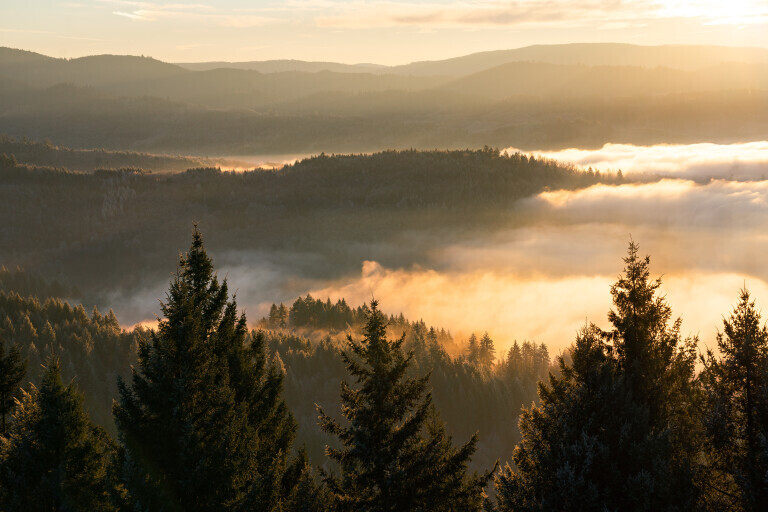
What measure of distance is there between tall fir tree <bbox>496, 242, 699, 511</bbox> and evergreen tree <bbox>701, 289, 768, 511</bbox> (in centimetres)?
89

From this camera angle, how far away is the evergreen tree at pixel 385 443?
77.4ft

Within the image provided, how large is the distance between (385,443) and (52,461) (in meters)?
12.9

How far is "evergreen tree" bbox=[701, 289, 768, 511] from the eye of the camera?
2138 cm

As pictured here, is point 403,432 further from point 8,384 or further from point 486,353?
point 486,353

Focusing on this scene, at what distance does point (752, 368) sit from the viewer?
2194 centimetres

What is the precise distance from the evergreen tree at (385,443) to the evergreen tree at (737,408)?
25.2 feet

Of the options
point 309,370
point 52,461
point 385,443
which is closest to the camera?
point 385,443

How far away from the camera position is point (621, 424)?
22375 millimetres

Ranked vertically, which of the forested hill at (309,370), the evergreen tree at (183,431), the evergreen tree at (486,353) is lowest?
the evergreen tree at (486,353)

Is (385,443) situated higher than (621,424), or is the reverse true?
(621,424)

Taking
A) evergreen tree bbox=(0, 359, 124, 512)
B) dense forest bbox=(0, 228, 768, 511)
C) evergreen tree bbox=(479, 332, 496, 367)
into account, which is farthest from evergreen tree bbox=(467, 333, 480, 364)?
evergreen tree bbox=(0, 359, 124, 512)

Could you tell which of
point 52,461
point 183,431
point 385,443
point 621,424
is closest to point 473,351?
point 52,461

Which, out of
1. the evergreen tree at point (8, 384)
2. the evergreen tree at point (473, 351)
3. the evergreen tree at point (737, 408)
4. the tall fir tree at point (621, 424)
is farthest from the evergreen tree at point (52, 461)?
the evergreen tree at point (473, 351)

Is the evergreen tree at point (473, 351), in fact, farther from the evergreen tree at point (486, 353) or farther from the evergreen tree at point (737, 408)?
the evergreen tree at point (737, 408)
